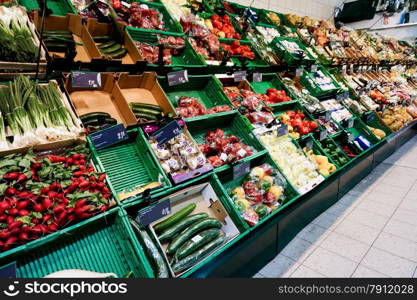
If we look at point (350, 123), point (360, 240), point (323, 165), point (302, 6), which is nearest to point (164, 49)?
point (323, 165)

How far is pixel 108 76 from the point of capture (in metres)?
2.50

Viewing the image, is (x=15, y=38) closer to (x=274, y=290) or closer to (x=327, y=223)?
(x=274, y=290)

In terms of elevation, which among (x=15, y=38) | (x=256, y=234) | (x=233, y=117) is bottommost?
(x=256, y=234)

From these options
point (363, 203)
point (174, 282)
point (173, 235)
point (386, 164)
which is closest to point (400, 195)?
point (363, 203)

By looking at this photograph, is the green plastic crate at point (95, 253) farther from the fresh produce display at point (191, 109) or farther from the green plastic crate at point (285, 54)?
the green plastic crate at point (285, 54)

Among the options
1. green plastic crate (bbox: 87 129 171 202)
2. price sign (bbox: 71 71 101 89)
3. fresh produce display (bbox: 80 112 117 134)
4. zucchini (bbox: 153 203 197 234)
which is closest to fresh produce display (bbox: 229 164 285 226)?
zucchini (bbox: 153 203 197 234)

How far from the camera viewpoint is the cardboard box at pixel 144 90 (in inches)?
107

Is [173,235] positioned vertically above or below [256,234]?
above

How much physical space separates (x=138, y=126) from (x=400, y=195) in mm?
4401

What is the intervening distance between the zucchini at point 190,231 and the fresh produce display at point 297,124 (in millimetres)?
1816

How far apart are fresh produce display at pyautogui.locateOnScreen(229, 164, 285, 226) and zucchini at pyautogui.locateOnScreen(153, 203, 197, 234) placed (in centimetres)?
48

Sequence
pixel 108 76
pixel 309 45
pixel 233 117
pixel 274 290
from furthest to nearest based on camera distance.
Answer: pixel 309 45
pixel 233 117
pixel 108 76
pixel 274 290

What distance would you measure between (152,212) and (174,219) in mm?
294

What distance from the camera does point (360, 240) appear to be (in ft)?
11.1
